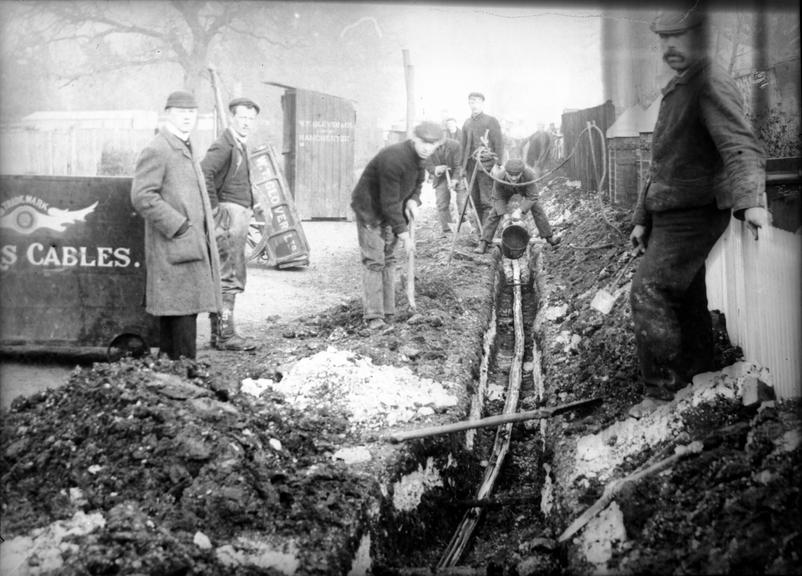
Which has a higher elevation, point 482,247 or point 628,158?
point 628,158

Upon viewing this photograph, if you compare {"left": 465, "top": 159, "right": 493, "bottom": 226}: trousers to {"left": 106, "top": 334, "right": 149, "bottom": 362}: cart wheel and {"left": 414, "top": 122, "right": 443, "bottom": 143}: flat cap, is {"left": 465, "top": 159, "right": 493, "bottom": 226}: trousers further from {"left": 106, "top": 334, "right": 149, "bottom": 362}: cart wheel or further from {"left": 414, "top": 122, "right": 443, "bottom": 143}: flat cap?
{"left": 106, "top": 334, "right": 149, "bottom": 362}: cart wheel

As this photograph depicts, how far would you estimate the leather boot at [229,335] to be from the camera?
20.5ft

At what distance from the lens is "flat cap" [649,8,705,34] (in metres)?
4.07

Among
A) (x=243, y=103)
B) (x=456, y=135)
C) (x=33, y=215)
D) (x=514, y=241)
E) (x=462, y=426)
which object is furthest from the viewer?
(x=456, y=135)

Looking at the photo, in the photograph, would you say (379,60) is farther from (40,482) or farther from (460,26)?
(40,482)

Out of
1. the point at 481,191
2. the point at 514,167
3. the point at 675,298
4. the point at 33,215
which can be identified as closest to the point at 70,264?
the point at 33,215

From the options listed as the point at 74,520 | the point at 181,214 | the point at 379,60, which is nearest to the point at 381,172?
the point at 181,214

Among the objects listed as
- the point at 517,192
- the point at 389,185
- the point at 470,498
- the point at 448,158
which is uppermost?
the point at 448,158

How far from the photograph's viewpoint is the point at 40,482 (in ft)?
11.1

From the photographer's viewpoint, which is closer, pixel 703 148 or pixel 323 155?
pixel 703 148

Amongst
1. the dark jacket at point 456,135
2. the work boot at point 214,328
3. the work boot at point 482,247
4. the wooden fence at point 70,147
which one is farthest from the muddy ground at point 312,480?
the wooden fence at point 70,147

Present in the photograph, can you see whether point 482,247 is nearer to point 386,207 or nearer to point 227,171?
point 386,207

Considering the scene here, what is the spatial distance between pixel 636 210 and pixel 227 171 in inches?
136

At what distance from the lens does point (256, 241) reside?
10352mm
